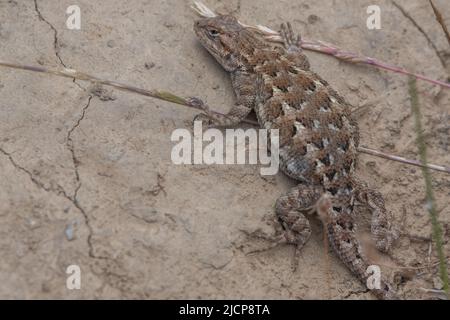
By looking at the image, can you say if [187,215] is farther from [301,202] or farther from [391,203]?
[391,203]

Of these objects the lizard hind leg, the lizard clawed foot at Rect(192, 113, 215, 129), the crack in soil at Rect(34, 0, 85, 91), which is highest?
the crack in soil at Rect(34, 0, 85, 91)

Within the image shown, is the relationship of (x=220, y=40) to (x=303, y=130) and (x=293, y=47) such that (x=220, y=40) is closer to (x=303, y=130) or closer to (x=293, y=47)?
(x=293, y=47)

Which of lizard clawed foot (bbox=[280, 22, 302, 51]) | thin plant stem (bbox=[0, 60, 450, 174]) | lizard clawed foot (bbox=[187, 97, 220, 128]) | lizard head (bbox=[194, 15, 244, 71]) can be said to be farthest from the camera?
Result: lizard clawed foot (bbox=[280, 22, 302, 51])

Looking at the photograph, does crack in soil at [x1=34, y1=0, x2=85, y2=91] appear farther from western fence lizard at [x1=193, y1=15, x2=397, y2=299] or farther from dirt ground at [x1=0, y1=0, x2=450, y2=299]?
western fence lizard at [x1=193, y1=15, x2=397, y2=299]

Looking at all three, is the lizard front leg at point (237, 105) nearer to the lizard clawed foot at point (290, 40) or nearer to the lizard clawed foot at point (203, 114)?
the lizard clawed foot at point (203, 114)

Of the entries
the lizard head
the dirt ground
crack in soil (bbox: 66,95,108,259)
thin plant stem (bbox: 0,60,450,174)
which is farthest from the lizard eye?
crack in soil (bbox: 66,95,108,259)

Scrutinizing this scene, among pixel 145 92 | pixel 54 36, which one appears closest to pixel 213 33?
pixel 145 92

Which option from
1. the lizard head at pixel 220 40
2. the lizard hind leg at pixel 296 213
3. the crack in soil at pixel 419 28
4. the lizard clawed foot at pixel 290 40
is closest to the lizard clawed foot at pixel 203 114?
the lizard head at pixel 220 40
